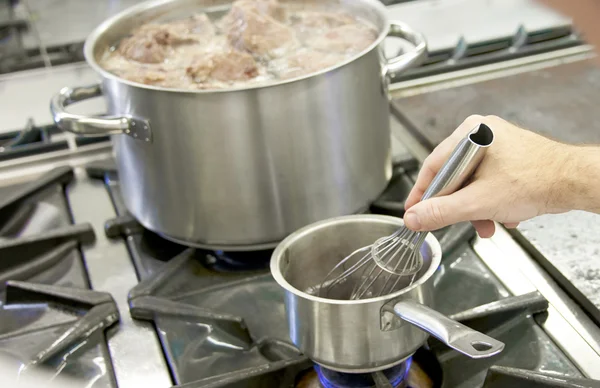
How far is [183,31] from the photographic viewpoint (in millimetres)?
930

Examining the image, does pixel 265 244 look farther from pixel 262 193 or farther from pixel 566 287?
pixel 566 287

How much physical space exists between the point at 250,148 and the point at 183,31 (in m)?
0.30

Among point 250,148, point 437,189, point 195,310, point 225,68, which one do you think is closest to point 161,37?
point 225,68

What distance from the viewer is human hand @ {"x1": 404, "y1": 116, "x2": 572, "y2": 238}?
0.55m

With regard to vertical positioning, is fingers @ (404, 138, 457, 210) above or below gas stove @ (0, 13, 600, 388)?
above

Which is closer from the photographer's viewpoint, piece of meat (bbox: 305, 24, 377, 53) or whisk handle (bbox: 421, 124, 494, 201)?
whisk handle (bbox: 421, 124, 494, 201)

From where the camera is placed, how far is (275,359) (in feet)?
2.20

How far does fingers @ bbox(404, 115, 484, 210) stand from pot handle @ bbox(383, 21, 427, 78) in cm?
17

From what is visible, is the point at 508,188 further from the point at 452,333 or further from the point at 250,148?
the point at 250,148

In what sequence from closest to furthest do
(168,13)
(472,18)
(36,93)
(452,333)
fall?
1. (452,333)
2. (168,13)
3. (36,93)
4. (472,18)

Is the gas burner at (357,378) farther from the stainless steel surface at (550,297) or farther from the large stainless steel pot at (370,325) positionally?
the stainless steel surface at (550,297)

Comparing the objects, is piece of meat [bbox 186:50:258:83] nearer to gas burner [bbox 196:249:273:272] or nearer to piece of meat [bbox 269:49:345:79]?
piece of meat [bbox 269:49:345:79]

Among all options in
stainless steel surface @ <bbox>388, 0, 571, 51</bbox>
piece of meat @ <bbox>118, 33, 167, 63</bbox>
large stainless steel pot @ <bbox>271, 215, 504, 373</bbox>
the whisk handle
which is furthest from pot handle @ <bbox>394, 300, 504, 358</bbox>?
stainless steel surface @ <bbox>388, 0, 571, 51</bbox>

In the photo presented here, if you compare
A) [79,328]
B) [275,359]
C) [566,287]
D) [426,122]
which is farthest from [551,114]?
[79,328]
